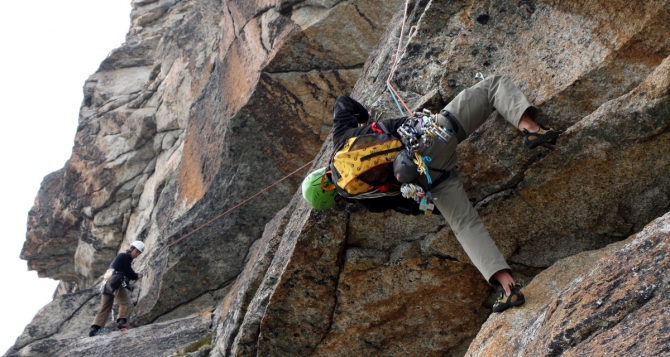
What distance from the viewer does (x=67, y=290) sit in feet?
88.1

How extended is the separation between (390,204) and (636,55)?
11.8ft

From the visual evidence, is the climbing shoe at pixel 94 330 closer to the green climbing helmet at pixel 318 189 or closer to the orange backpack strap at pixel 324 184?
the green climbing helmet at pixel 318 189

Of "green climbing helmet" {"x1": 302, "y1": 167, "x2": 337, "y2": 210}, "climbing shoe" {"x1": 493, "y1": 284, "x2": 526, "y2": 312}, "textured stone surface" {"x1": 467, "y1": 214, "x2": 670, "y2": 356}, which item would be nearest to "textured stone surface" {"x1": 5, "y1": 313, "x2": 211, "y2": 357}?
"green climbing helmet" {"x1": 302, "y1": 167, "x2": 337, "y2": 210}

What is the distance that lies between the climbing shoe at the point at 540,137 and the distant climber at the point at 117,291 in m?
11.3

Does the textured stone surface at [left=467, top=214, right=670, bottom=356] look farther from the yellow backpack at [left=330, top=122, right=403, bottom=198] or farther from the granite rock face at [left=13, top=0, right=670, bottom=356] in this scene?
the yellow backpack at [left=330, top=122, right=403, bottom=198]

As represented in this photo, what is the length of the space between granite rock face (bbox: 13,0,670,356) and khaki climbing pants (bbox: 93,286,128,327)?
37 cm

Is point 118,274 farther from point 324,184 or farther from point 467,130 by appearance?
point 467,130

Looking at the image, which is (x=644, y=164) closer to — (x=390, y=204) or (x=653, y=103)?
(x=653, y=103)

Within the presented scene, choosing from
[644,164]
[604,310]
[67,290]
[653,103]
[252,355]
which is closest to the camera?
[604,310]

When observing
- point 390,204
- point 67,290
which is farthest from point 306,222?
point 67,290

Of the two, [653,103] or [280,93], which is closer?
[653,103]

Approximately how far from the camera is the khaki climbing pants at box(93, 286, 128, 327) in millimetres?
15766

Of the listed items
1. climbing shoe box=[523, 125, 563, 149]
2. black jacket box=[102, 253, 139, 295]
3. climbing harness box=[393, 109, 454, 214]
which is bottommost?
climbing shoe box=[523, 125, 563, 149]

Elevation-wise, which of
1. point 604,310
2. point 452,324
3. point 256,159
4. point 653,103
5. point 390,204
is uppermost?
point 256,159
